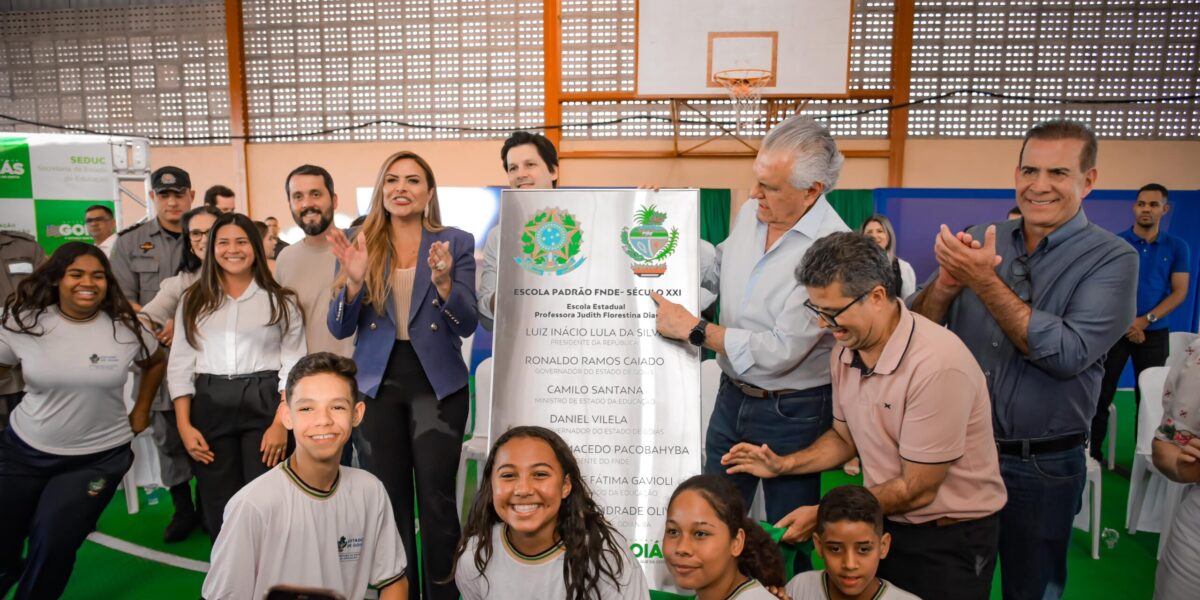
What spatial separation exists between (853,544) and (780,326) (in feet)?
2.00

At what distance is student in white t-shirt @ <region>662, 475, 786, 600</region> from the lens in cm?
183

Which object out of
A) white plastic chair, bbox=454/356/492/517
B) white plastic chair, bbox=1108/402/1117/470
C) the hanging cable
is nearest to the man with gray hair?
white plastic chair, bbox=454/356/492/517

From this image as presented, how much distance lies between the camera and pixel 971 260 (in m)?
1.78

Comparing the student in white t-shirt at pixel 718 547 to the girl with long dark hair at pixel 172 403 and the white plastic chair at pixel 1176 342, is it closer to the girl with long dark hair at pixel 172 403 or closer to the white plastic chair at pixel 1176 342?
the girl with long dark hair at pixel 172 403

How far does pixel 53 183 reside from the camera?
5.51m

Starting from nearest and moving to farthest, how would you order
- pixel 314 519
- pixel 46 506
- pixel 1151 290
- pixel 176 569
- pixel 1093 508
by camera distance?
1. pixel 314 519
2. pixel 46 506
3. pixel 176 569
4. pixel 1093 508
5. pixel 1151 290

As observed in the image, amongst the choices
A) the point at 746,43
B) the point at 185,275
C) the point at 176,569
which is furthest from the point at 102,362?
the point at 746,43

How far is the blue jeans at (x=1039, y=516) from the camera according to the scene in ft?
6.29

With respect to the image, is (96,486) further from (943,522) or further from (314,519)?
(943,522)

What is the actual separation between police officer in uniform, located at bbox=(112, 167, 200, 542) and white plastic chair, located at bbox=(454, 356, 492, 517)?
4.65 ft

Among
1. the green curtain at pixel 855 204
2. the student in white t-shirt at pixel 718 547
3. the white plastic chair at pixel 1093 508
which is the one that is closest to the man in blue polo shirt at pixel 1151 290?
the white plastic chair at pixel 1093 508

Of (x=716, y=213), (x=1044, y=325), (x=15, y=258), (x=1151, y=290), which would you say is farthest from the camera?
(x=716, y=213)

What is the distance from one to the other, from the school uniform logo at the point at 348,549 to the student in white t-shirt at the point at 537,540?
11.6 inches

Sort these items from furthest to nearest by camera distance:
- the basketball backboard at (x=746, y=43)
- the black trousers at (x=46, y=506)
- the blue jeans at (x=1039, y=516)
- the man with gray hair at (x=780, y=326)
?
the basketball backboard at (x=746, y=43) → the black trousers at (x=46, y=506) → the man with gray hair at (x=780, y=326) → the blue jeans at (x=1039, y=516)
